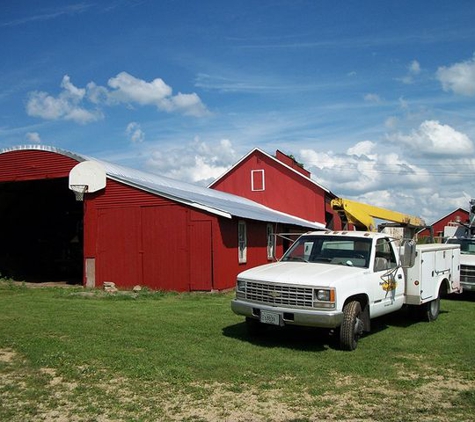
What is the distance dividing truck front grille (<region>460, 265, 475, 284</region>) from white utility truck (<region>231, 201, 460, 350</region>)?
4855 mm

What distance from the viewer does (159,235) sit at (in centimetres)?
1859

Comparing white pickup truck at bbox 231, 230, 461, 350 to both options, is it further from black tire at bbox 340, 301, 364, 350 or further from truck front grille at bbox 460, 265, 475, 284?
truck front grille at bbox 460, 265, 475, 284

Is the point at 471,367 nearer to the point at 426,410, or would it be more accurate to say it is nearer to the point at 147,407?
the point at 426,410

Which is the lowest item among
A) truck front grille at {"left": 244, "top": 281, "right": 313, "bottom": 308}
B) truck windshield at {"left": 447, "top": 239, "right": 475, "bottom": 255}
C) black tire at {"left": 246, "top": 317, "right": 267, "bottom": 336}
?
black tire at {"left": 246, "top": 317, "right": 267, "bottom": 336}

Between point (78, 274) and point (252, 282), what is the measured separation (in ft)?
59.8

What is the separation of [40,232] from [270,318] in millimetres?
20867

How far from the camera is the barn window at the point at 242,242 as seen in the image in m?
20.5

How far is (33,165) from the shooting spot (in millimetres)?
20359

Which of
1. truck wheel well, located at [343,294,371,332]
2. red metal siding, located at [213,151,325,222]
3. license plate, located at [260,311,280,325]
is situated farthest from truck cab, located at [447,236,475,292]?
red metal siding, located at [213,151,325,222]

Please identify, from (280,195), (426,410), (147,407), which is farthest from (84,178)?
(280,195)

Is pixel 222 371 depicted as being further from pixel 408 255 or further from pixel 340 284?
pixel 408 255

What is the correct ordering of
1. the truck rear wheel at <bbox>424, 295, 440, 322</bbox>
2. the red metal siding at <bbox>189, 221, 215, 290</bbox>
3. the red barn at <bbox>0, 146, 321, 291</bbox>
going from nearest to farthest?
the truck rear wheel at <bbox>424, 295, 440, 322</bbox>, the red metal siding at <bbox>189, 221, 215, 290</bbox>, the red barn at <bbox>0, 146, 321, 291</bbox>

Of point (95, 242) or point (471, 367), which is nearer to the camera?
point (471, 367)

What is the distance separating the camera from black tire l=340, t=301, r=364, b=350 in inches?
343
